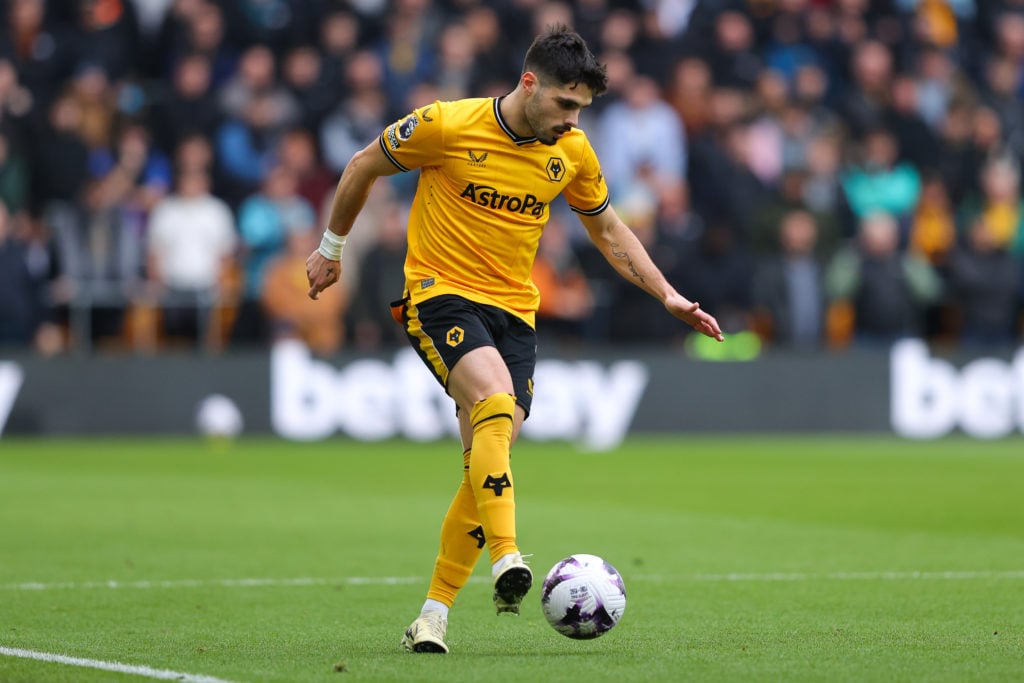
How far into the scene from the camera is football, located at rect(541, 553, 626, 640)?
654 cm

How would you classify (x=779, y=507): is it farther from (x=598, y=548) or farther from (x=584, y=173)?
(x=584, y=173)

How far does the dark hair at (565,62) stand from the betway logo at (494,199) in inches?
20.1

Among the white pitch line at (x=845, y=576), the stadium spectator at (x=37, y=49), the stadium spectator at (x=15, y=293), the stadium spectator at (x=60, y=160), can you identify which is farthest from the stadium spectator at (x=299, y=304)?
the white pitch line at (x=845, y=576)

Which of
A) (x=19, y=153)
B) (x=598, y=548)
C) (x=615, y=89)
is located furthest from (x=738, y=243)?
(x=598, y=548)

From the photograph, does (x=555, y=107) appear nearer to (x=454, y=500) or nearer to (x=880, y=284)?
(x=454, y=500)

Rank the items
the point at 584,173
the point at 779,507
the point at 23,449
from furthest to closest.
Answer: the point at 23,449 < the point at 779,507 < the point at 584,173

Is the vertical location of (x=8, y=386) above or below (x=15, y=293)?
below

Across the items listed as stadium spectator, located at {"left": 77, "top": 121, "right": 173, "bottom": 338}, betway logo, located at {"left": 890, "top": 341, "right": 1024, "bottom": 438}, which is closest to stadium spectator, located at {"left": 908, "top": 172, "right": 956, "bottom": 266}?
betway logo, located at {"left": 890, "top": 341, "right": 1024, "bottom": 438}

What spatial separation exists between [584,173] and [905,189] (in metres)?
15.0

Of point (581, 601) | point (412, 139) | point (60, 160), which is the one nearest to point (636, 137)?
point (60, 160)

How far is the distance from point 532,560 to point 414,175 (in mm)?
9916

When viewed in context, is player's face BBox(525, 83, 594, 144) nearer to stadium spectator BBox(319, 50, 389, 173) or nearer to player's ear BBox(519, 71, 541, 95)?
player's ear BBox(519, 71, 541, 95)

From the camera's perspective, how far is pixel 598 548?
422 inches

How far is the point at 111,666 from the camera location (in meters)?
6.20
